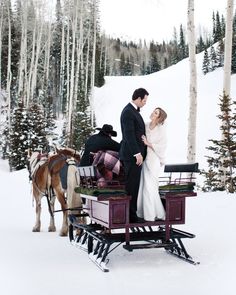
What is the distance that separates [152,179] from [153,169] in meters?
0.13

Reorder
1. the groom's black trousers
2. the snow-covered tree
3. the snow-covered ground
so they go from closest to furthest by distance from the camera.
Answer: the snow-covered ground, the groom's black trousers, the snow-covered tree

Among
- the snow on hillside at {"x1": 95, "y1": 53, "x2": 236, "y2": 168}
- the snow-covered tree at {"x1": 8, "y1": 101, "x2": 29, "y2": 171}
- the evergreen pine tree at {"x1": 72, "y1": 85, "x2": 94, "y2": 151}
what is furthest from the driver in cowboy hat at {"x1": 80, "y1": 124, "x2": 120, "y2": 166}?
the evergreen pine tree at {"x1": 72, "y1": 85, "x2": 94, "y2": 151}

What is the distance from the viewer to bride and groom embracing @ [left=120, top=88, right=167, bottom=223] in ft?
20.0

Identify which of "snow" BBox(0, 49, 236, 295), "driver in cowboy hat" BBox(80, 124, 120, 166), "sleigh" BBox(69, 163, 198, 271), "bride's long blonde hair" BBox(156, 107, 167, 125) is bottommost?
"snow" BBox(0, 49, 236, 295)

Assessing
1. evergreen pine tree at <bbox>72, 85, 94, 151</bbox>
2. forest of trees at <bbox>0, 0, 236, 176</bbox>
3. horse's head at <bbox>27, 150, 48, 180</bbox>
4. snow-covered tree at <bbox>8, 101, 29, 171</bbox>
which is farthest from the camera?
evergreen pine tree at <bbox>72, 85, 94, 151</bbox>

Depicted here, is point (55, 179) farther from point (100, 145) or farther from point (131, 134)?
point (131, 134)

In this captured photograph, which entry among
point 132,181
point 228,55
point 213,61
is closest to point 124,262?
point 132,181

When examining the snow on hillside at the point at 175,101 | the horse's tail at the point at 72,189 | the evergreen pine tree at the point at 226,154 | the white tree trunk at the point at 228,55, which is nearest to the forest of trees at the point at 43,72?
the snow on hillside at the point at 175,101

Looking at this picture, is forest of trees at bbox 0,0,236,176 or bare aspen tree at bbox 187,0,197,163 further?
forest of trees at bbox 0,0,236,176

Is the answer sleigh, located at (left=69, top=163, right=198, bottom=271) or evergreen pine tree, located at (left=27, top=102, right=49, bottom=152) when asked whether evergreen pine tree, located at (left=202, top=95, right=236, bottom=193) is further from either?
→ evergreen pine tree, located at (left=27, top=102, right=49, bottom=152)

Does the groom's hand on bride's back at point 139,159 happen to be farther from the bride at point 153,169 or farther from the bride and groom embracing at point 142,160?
the bride at point 153,169

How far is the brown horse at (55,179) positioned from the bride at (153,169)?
2.07 metres

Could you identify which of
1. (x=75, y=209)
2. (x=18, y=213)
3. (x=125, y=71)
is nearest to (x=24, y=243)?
(x=75, y=209)

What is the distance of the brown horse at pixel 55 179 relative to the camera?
8.05m
